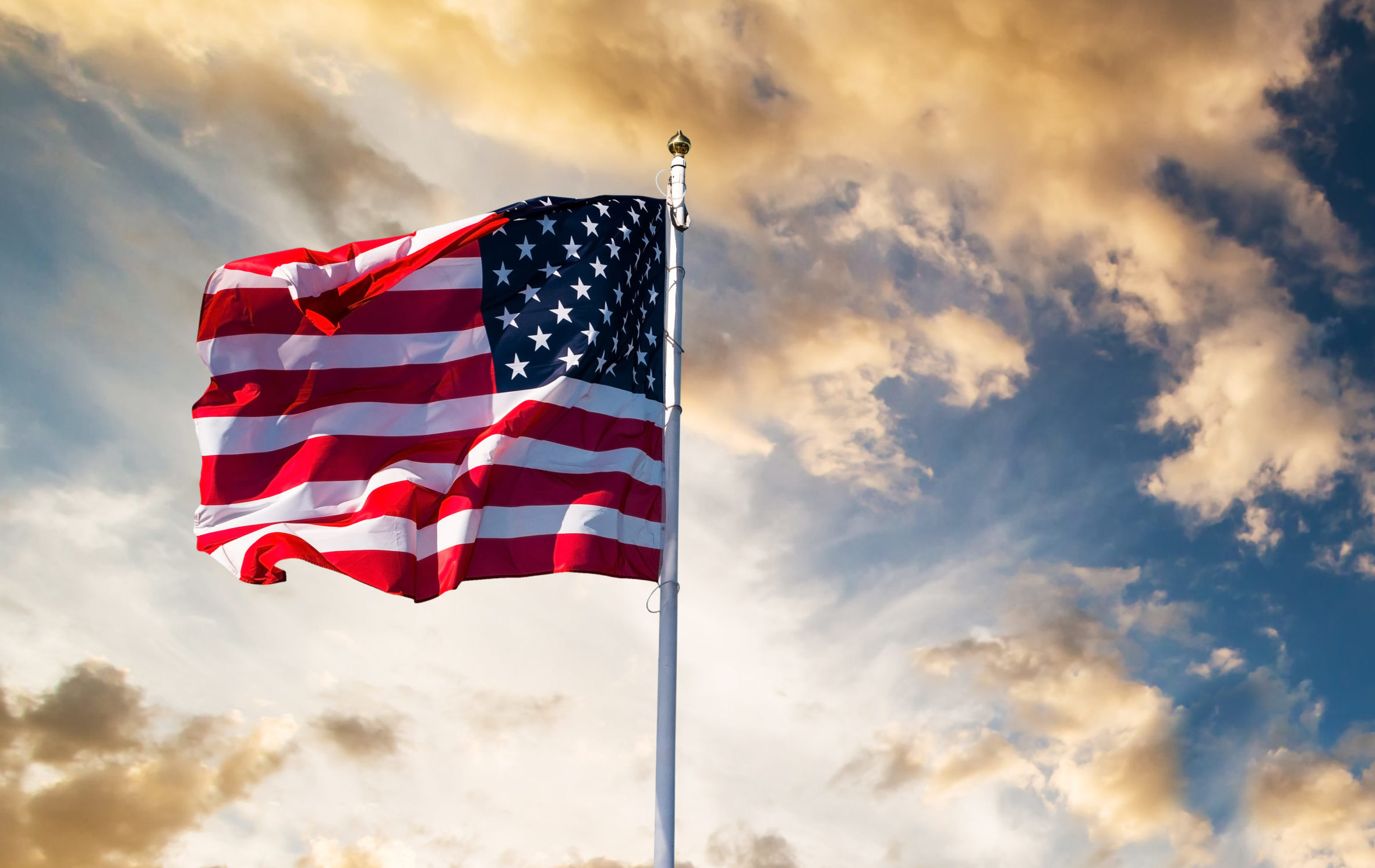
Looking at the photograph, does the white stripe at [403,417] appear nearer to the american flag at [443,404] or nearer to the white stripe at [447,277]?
the american flag at [443,404]

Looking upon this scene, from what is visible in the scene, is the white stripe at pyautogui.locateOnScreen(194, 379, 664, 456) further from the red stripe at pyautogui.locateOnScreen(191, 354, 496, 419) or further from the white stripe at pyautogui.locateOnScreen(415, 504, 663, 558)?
the white stripe at pyautogui.locateOnScreen(415, 504, 663, 558)

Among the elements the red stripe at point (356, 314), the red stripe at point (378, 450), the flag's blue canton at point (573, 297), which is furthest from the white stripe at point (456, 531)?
the red stripe at point (356, 314)

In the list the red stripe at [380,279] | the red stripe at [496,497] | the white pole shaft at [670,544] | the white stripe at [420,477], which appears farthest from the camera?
the red stripe at [380,279]

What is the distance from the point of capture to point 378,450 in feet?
64.6

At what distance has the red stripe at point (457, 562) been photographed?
1817 centimetres

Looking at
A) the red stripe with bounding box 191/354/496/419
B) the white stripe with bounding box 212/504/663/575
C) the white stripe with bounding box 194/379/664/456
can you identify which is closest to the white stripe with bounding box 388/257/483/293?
the red stripe with bounding box 191/354/496/419

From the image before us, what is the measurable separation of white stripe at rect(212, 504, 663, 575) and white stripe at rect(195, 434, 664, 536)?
515 millimetres

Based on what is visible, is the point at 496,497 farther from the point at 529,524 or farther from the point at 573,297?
the point at 573,297

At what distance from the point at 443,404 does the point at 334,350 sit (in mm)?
2226

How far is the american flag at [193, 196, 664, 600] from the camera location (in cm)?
1855

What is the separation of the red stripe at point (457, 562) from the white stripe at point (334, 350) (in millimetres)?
3288

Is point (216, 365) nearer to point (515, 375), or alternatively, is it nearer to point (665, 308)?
point (515, 375)

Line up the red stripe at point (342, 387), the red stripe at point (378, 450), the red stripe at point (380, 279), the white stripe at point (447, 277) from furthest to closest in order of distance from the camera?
1. the white stripe at point (447, 277)
2. the red stripe at point (380, 279)
3. the red stripe at point (342, 387)
4. the red stripe at point (378, 450)

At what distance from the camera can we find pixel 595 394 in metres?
19.8
